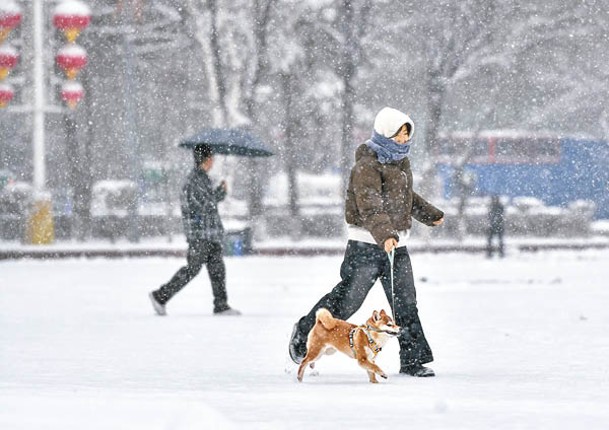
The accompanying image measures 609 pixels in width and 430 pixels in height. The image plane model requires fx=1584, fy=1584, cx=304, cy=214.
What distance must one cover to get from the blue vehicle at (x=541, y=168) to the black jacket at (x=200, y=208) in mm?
33242

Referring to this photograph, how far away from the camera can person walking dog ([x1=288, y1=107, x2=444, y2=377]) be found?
8.33m

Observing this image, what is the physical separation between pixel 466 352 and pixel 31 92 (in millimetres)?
21782

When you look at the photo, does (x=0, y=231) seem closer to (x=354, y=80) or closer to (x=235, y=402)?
(x=354, y=80)

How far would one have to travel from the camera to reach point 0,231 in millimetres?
34594

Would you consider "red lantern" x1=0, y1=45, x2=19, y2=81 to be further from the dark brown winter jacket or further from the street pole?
the dark brown winter jacket

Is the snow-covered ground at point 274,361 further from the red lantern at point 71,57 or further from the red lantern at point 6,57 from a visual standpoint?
the red lantern at point 6,57

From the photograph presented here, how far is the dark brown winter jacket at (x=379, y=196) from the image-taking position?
324 inches

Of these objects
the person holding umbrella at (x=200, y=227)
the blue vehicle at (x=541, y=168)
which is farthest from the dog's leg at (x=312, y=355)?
the blue vehicle at (x=541, y=168)

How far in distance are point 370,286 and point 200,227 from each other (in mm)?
5487

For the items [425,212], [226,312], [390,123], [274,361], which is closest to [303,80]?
[226,312]

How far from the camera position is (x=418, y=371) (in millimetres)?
8750

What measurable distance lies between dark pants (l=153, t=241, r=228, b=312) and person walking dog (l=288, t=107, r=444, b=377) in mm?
5286

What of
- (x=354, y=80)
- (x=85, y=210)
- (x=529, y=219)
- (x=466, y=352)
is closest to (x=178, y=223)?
(x=85, y=210)

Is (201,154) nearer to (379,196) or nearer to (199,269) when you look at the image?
(199,269)
